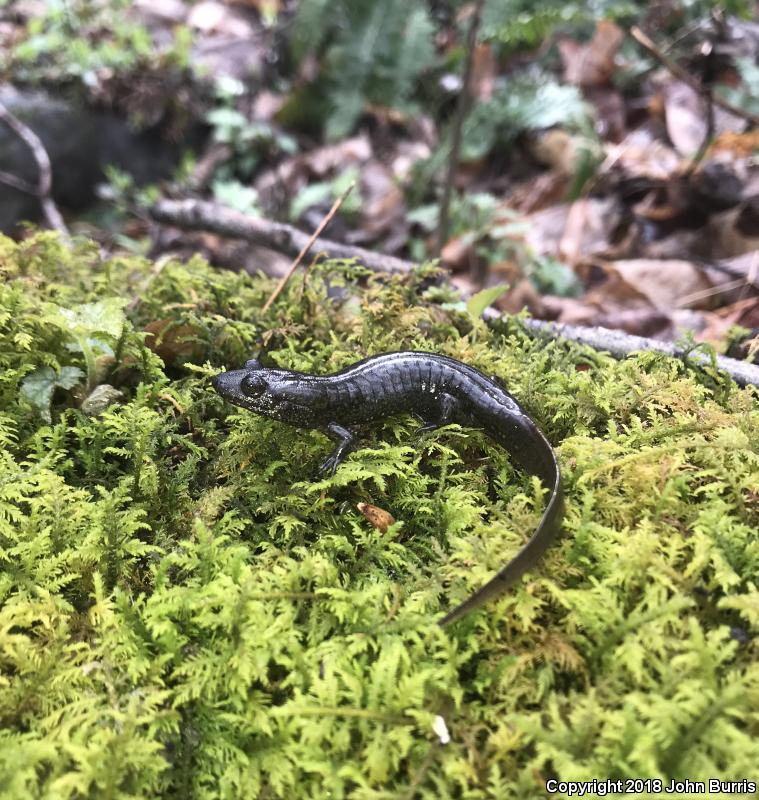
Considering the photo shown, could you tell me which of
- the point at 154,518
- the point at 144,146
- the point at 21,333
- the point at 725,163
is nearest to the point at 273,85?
the point at 144,146

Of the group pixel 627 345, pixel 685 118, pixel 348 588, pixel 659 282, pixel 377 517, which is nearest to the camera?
pixel 348 588

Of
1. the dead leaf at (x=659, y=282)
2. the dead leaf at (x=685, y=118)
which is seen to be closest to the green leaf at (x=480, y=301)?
the dead leaf at (x=659, y=282)

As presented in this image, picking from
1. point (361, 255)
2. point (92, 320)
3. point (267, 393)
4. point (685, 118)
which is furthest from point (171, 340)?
point (685, 118)

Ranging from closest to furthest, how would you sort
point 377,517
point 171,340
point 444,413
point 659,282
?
point 377,517 → point 444,413 → point 171,340 → point 659,282

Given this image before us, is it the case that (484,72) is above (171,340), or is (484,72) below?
above

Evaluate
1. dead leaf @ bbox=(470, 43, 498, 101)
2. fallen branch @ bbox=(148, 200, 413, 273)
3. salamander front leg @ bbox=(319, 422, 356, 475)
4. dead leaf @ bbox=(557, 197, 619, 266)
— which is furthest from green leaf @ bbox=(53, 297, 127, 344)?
dead leaf @ bbox=(470, 43, 498, 101)

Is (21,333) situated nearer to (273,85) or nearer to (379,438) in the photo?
(379,438)

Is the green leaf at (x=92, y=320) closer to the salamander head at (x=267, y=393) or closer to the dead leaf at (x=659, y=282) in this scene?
the salamander head at (x=267, y=393)

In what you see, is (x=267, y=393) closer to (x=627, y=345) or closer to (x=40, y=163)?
(x=627, y=345)
